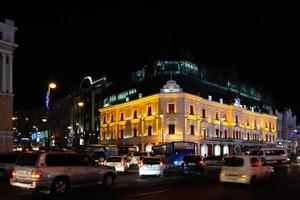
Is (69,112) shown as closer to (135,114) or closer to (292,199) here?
(135,114)

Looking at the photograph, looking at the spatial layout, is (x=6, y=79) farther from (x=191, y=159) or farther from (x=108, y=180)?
(x=108, y=180)

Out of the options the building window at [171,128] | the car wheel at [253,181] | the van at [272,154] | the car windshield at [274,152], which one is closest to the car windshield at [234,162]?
the car wheel at [253,181]

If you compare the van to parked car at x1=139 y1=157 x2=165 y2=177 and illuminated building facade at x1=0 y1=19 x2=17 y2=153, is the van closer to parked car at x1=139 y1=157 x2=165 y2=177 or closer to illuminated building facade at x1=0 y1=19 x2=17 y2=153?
parked car at x1=139 y1=157 x2=165 y2=177

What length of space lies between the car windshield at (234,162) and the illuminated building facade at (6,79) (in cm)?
4285

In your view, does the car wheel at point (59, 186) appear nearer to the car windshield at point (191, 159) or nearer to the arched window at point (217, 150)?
the car windshield at point (191, 159)

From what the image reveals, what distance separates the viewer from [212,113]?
8875cm

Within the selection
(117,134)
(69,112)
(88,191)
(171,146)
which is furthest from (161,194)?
(69,112)

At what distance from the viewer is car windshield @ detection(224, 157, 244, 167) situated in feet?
76.0

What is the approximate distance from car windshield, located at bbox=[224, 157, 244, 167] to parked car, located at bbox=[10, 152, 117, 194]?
23.7 feet

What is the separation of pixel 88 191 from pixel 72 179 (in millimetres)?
1385

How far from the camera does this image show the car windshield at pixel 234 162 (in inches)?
912

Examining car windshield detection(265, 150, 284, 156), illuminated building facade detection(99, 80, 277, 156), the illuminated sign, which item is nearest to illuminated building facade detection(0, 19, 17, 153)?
illuminated building facade detection(99, 80, 277, 156)

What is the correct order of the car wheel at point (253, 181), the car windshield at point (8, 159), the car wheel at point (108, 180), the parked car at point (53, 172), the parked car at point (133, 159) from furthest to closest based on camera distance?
1. the parked car at point (133, 159)
2. the car windshield at point (8, 159)
3. the car wheel at point (253, 181)
4. the car wheel at point (108, 180)
5. the parked car at point (53, 172)

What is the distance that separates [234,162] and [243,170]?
2.97 ft
